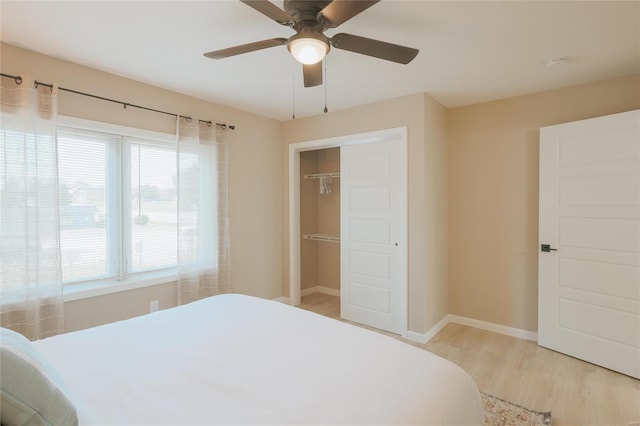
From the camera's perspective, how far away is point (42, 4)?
1773mm

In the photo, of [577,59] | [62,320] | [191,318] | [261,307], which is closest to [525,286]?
[577,59]

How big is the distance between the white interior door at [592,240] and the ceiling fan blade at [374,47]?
80.7 inches

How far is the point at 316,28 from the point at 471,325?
134 inches

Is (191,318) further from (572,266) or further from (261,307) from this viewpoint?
(572,266)

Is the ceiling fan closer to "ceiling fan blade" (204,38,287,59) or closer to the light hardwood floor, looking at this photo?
"ceiling fan blade" (204,38,287,59)

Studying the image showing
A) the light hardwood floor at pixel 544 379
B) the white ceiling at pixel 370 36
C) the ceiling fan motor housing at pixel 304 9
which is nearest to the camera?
the ceiling fan motor housing at pixel 304 9

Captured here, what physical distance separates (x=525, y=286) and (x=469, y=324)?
74cm

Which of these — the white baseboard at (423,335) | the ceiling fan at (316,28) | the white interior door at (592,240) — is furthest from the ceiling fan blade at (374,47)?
the white baseboard at (423,335)

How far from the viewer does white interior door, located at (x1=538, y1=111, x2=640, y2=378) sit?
248 cm

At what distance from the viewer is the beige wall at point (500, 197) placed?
3047 mm

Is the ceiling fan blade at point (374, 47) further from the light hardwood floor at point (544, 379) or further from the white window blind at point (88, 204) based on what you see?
the light hardwood floor at point (544, 379)

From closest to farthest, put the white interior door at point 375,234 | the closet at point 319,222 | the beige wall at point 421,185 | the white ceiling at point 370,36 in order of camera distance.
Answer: the white ceiling at point 370,36
the beige wall at point 421,185
the white interior door at point 375,234
the closet at point 319,222

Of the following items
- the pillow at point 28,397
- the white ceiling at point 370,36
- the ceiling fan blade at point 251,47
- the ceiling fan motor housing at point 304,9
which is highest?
the white ceiling at point 370,36

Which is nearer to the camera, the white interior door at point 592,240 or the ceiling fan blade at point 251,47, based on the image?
the ceiling fan blade at point 251,47
